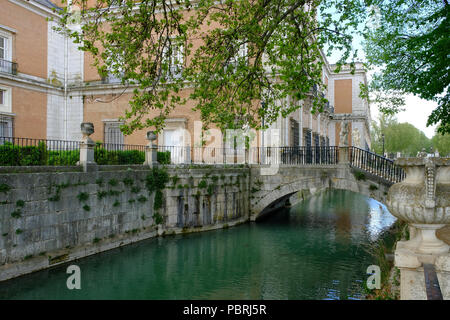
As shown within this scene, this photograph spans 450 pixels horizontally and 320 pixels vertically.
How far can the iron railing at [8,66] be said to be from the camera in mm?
18578

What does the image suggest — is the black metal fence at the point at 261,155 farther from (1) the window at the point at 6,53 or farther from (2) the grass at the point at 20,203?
(1) the window at the point at 6,53

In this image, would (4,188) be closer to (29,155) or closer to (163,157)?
(29,155)

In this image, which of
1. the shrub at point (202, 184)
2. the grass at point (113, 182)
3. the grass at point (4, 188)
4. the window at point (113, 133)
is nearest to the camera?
the grass at point (4, 188)

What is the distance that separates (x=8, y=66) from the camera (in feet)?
61.9

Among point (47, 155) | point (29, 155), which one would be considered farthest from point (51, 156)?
point (29, 155)

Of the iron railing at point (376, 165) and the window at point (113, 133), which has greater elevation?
the window at point (113, 133)

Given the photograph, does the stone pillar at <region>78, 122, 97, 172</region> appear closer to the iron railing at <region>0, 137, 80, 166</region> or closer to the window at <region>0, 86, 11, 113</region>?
the iron railing at <region>0, 137, 80, 166</region>

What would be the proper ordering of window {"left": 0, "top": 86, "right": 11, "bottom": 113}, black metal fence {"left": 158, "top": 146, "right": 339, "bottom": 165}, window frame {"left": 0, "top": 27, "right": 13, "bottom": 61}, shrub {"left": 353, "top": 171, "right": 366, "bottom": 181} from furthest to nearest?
window frame {"left": 0, "top": 27, "right": 13, "bottom": 61}
window {"left": 0, "top": 86, "right": 11, "bottom": 113}
black metal fence {"left": 158, "top": 146, "right": 339, "bottom": 165}
shrub {"left": 353, "top": 171, "right": 366, "bottom": 181}

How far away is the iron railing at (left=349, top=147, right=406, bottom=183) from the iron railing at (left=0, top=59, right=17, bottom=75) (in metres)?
17.1

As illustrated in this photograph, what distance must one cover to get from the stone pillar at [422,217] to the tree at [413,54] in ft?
19.6

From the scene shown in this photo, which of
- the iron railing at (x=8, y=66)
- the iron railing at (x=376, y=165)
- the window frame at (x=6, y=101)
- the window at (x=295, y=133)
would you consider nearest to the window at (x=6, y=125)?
the window frame at (x=6, y=101)

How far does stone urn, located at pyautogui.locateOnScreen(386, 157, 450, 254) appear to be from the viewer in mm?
3545
